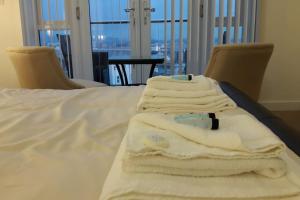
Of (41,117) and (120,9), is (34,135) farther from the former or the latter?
(120,9)

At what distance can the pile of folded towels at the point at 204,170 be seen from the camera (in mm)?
652

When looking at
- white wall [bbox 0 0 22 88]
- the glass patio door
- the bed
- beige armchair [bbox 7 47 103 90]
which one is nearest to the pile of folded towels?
the bed

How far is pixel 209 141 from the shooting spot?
75cm

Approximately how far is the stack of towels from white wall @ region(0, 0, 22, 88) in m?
2.53

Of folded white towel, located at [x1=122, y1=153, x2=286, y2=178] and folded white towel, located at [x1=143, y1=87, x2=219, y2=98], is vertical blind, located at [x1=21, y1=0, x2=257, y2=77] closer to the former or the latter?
folded white towel, located at [x1=143, y1=87, x2=219, y2=98]

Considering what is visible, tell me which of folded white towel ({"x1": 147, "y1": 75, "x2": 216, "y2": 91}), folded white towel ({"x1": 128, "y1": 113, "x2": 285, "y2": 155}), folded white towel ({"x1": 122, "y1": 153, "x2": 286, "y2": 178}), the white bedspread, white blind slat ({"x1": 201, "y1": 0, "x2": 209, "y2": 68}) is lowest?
the white bedspread

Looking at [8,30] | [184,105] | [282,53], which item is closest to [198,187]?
[184,105]

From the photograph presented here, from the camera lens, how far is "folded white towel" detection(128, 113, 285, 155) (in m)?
0.71

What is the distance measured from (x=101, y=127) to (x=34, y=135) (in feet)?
0.80

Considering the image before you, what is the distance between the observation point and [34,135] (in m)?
1.16

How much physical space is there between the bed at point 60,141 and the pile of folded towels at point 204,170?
13 cm

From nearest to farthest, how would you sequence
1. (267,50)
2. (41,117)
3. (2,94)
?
(41,117)
(2,94)
(267,50)

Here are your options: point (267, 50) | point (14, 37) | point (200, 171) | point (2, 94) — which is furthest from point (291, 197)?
point (14, 37)

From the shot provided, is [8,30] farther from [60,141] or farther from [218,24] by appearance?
[60,141]
